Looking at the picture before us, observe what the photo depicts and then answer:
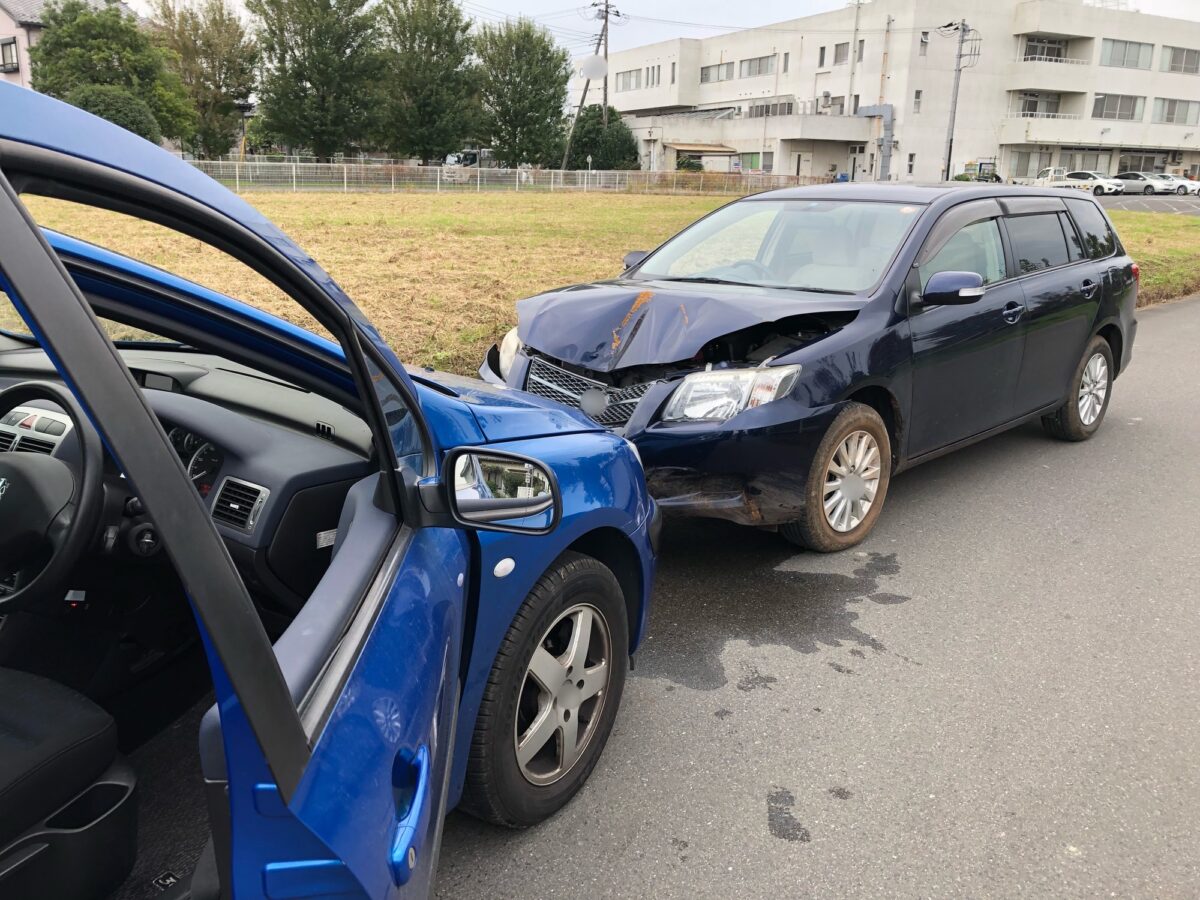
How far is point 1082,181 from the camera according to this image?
189 ft

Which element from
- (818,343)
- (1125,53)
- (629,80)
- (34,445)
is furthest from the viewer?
(629,80)

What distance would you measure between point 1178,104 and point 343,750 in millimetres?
86147

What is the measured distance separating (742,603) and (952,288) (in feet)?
6.39

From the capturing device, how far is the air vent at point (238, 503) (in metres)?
2.24

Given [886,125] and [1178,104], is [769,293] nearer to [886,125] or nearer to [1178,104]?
[886,125]

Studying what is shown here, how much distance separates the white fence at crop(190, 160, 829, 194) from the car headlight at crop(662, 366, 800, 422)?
27.4 meters

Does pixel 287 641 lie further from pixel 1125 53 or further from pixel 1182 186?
pixel 1125 53

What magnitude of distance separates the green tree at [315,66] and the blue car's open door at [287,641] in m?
55.5

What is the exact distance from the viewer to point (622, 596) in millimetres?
2807

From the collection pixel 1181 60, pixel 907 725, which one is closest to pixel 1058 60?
pixel 1181 60

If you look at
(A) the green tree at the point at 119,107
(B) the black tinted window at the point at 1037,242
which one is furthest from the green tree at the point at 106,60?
→ (B) the black tinted window at the point at 1037,242

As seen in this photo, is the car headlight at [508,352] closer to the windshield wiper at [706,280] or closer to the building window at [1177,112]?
the windshield wiper at [706,280]

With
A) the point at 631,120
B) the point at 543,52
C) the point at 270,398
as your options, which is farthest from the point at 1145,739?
the point at 631,120

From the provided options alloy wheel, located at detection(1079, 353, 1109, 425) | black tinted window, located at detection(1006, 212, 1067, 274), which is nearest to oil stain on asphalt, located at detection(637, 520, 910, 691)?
black tinted window, located at detection(1006, 212, 1067, 274)
